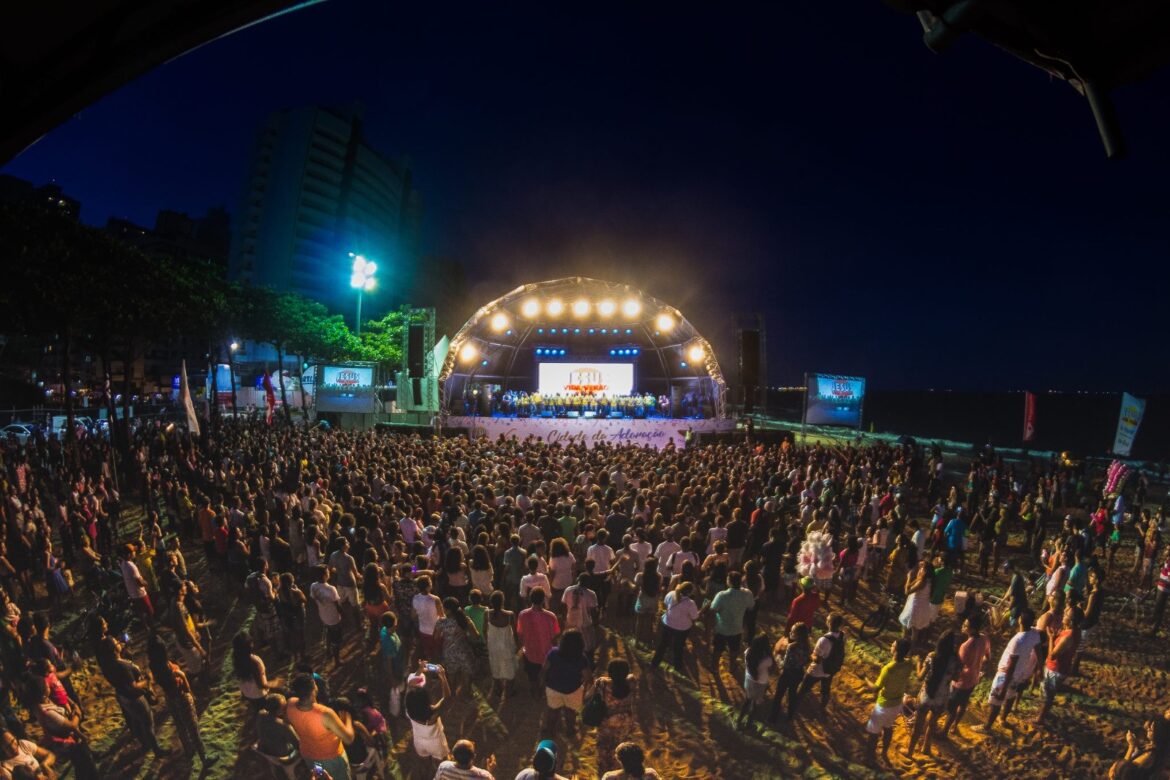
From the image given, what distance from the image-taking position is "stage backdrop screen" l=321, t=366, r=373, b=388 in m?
27.1

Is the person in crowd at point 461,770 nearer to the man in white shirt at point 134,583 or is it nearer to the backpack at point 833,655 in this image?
the backpack at point 833,655

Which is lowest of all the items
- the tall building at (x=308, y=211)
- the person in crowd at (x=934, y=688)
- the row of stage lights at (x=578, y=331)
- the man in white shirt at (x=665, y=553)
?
the person in crowd at (x=934, y=688)

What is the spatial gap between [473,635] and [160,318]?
2111 centimetres

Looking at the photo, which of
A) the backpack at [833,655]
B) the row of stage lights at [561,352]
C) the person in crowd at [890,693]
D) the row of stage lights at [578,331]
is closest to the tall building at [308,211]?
the row of stage lights at [578,331]

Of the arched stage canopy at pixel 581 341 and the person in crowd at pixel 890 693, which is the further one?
the arched stage canopy at pixel 581 341

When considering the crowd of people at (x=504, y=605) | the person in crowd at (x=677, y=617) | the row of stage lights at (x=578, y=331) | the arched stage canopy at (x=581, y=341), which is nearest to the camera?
the crowd of people at (x=504, y=605)

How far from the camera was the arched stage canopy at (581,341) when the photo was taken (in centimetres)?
2738

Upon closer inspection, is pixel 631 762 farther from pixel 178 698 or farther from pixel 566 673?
pixel 178 698

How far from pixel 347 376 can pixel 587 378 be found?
473 inches

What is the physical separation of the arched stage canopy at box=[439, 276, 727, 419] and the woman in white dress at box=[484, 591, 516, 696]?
21219mm

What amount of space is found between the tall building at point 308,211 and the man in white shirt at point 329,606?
7503 cm

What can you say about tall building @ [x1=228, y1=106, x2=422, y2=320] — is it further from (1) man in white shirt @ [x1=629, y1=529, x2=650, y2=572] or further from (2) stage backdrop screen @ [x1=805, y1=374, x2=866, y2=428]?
(1) man in white shirt @ [x1=629, y1=529, x2=650, y2=572]

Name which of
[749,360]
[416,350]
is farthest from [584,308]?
Answer: [749,360]

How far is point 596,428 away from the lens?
25344 mm
